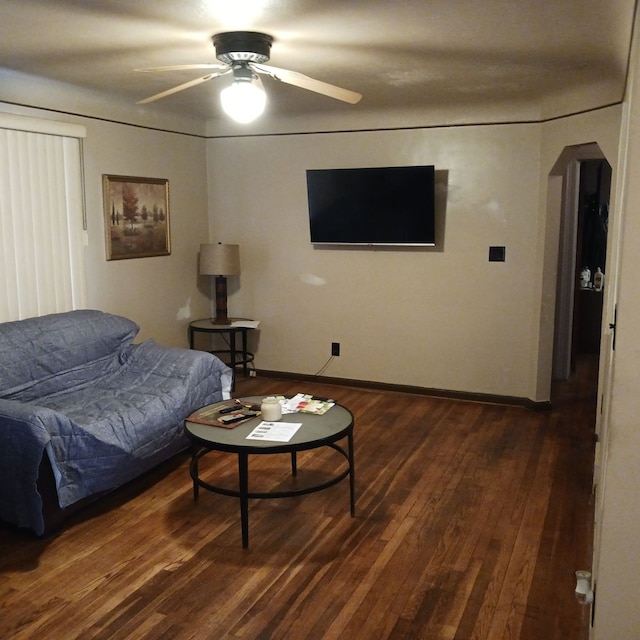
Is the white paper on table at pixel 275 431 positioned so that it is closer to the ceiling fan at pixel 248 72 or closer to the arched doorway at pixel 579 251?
the ceiling fan at pixel 248 72

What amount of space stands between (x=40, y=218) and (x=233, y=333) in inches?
74.8

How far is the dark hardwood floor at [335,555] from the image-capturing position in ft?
8.23

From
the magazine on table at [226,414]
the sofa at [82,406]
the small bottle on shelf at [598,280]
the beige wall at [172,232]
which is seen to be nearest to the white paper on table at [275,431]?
the magazine on table at [226,414]

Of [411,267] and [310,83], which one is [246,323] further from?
[310,83]

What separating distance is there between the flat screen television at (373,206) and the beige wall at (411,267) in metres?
0.15

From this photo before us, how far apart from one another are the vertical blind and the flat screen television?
1.97m

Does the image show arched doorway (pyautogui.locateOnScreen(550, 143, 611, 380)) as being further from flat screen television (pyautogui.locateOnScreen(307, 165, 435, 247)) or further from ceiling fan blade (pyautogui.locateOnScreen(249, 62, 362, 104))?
ceiling fan blade (pyautogui.locateOnScreen(249, 62, 362, 104))

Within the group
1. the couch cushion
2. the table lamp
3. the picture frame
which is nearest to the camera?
the couch cushion

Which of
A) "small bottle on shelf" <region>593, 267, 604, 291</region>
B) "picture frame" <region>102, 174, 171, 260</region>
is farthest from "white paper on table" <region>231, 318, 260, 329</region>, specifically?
"small bottle on shelf" <region>593, 267, 604, 291</region>

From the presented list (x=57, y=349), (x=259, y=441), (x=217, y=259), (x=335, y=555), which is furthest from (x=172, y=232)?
(x=335, y=555)

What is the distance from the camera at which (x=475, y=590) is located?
2725 mm

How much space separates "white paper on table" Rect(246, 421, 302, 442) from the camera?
10.2 feet

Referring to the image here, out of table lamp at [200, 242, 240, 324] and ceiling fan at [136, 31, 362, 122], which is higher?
ceiling fan at [136, 31, 362, 122]

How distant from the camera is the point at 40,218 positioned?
438 centimetres
